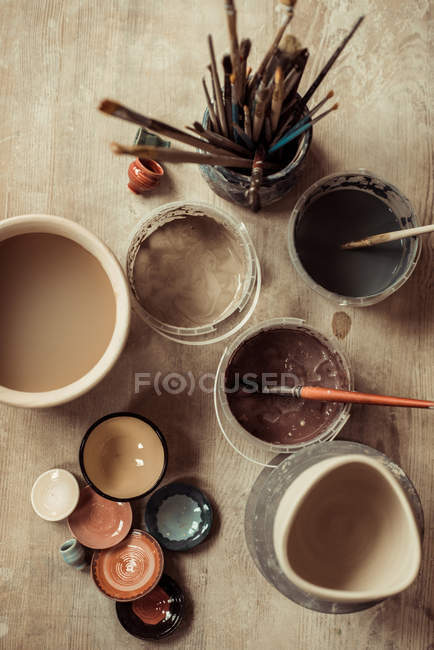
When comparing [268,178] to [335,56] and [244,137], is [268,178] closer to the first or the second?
[244,137]

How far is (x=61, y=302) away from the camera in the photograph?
2.89ft

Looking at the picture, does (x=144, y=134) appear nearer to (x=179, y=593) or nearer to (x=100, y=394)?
(x=100, y=394)

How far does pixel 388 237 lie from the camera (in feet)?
2.92

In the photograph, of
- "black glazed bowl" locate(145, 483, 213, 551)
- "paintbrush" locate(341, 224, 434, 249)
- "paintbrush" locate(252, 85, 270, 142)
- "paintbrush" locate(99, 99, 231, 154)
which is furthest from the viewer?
"black glazed bowl" locate(145, 483, 213, 551)

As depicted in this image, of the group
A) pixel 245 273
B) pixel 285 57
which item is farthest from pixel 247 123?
pixel 245 273

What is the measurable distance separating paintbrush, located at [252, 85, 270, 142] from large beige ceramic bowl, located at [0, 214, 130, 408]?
285 mm

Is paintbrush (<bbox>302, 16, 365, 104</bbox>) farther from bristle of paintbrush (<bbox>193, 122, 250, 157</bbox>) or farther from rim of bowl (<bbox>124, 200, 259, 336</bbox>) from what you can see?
rim of bowl (<bbox>124, 200, 259, 336</bbox>)

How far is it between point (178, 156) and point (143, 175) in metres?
0.28

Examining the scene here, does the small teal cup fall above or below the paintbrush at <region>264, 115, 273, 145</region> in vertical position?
below

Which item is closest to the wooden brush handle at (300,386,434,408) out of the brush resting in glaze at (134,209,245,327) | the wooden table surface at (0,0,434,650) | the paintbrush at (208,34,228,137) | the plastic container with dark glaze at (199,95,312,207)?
the wooden table surface at (0,0,434,650)

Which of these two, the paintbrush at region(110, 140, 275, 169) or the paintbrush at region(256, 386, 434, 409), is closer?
the paintbrush at region(110, 140, 275, 169)

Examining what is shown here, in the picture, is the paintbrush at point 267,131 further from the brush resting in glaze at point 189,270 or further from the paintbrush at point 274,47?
the brush resting in glaze at point 189,270

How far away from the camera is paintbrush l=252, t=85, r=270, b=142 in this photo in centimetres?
74

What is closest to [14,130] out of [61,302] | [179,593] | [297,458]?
[61,302]
